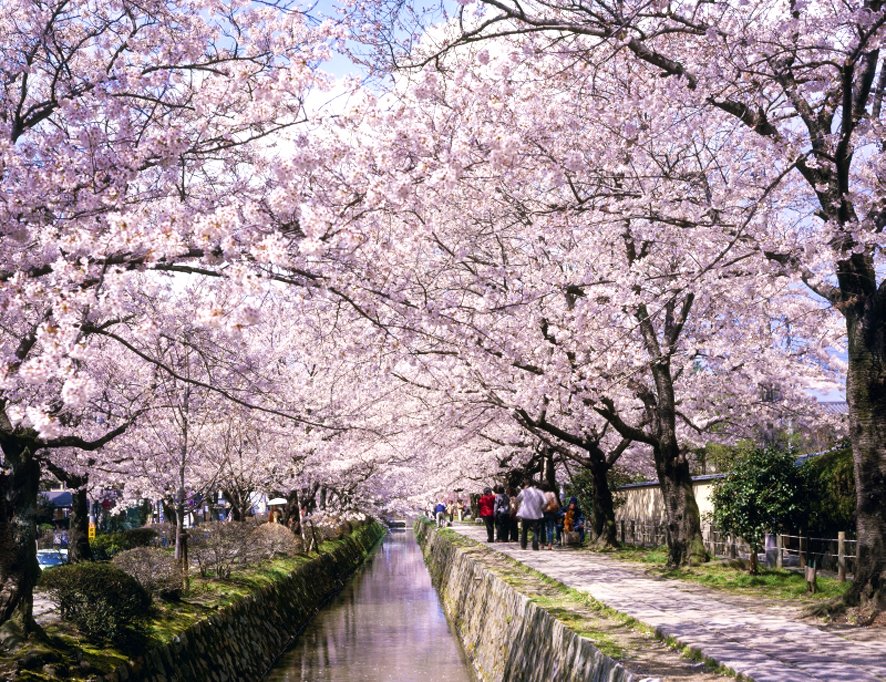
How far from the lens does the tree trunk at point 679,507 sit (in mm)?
16625

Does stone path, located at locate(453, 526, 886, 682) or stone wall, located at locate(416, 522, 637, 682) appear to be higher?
stone path, located at locate(453, 526, 886, 682)

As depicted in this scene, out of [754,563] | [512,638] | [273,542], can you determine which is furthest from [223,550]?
[754,563]

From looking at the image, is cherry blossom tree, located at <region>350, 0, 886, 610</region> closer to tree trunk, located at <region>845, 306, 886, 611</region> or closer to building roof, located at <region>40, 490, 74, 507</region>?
tree trunk, located at <region>845, 306, 886, 611</region>

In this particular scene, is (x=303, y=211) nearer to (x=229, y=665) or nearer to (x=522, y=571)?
(x=229, y=665)

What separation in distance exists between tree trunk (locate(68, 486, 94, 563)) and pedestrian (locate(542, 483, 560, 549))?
42.1 ft

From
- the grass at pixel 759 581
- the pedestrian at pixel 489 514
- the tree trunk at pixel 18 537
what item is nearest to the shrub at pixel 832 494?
the grass at pixel 759 581

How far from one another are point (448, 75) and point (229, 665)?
955 centimetres

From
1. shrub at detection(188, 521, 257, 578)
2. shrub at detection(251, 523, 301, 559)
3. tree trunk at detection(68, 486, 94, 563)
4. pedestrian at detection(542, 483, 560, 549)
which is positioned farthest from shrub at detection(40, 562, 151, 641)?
pedestrian at detection(542, 483, 560, 549)

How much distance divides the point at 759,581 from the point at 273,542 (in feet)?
46.0

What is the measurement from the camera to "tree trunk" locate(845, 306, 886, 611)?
983 cm

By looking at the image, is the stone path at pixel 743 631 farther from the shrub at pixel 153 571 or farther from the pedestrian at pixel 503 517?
the pedestrian at pixel 503 517

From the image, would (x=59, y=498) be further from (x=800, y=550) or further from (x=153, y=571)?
(x=800, y=550)

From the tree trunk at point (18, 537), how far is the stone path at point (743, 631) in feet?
22.7

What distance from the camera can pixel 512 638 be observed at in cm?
1291
